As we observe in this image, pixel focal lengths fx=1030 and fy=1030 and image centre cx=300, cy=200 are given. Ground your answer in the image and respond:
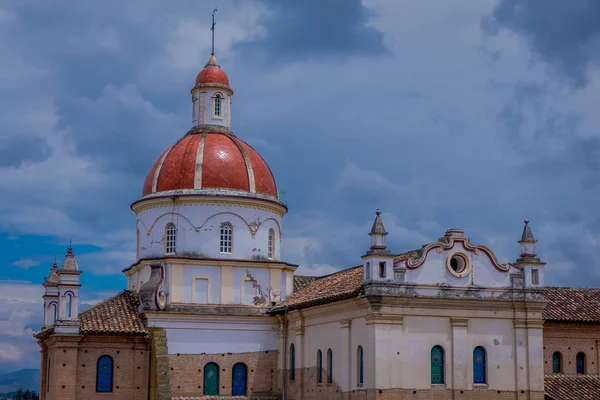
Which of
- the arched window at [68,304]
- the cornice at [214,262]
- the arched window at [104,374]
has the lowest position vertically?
the arched window at [104,374]

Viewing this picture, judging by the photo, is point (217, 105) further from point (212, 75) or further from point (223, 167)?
point (223, 167)

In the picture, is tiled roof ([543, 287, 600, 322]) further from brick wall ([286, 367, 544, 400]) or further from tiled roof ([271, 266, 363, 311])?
tiled roof ([271, 266, 363, 311])

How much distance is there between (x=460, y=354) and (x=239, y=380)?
34.3 feet

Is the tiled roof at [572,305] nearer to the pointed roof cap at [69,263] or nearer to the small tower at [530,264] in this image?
the small tower at [530,264]

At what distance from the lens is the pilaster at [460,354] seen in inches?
1549

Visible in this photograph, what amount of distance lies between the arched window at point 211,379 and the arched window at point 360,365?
7.77 metres

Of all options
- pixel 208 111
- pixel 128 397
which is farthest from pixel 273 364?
pixel 208 111

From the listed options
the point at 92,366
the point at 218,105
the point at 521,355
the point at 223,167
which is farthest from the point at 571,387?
the point at 218,105

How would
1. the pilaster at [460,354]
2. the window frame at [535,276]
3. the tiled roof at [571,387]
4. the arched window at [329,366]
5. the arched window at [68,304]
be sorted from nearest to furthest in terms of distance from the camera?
the pilaster at [460,354]
the window frame at [535,276]
the arched window at [329,366]
the tiled roof at [571,387]
the arched window at [68,304]

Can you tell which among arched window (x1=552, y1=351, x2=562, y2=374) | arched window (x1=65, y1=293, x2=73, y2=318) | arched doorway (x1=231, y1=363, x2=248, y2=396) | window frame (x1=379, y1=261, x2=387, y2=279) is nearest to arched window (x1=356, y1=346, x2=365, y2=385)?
window frame (x1=379, y1=261, x2=387, y2=279)

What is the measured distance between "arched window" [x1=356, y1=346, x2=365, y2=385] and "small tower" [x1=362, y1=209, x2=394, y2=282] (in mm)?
2994

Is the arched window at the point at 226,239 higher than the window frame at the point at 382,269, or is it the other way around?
the arched window at the point at 226,239

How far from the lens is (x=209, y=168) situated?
1827 inches

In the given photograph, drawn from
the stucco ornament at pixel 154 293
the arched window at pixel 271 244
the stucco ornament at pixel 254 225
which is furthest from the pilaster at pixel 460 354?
the stucco ornament at pixel 154 293
